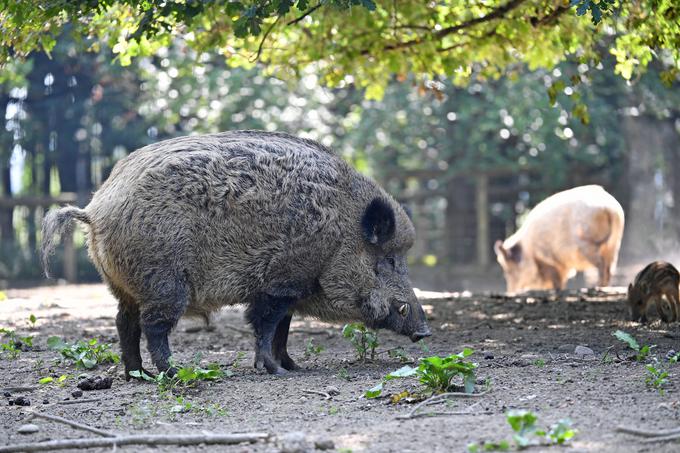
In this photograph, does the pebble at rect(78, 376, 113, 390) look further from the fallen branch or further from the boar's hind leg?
the fallen branch

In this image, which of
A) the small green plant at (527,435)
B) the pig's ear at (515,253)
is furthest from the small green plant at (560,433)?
the pig's ear at (515,253)

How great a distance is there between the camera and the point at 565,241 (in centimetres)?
1384

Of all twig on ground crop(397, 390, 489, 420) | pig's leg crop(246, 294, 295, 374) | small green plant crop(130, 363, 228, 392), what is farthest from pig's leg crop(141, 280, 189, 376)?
twig on ground crop(397, 390, 489, 420)

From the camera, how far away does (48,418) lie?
190 inches

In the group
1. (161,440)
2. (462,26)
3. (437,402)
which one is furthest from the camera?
(462,26)

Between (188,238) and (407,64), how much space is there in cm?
522

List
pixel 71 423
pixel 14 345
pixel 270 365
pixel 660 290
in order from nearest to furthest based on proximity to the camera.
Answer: pixel 71 423, pixel 270 365, pixel 14 345, pixel 660 290

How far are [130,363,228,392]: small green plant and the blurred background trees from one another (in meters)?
12.8

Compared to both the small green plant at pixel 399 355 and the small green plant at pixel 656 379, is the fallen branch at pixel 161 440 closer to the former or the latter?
the small green plant at pixel 656 379

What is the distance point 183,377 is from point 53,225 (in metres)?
1.39

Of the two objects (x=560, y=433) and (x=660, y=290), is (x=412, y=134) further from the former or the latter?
(x=560, y=433)

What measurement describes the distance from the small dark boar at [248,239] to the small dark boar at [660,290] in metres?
2.21

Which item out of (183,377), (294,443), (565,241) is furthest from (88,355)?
(565,241)

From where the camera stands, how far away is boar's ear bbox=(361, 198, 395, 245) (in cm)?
681
